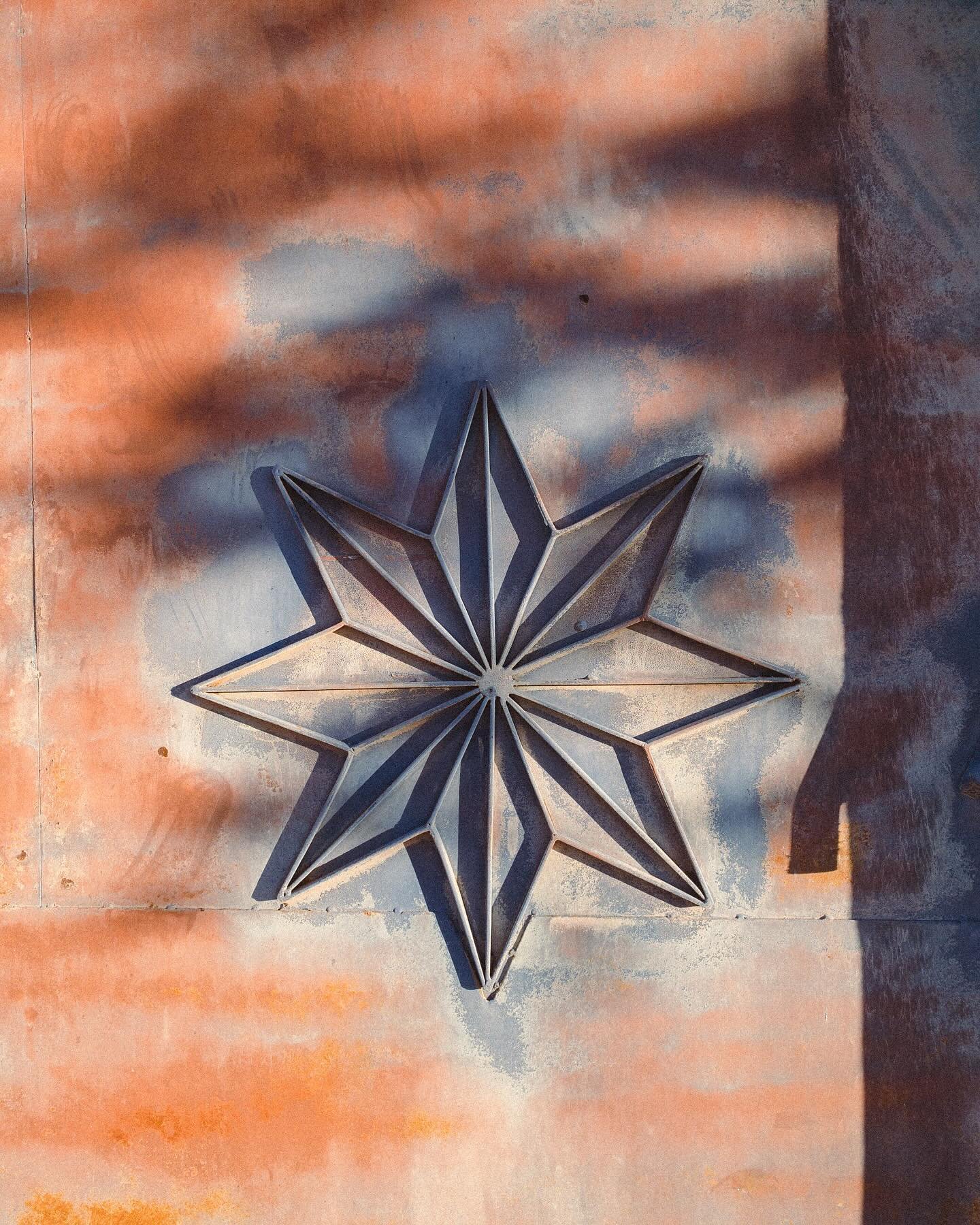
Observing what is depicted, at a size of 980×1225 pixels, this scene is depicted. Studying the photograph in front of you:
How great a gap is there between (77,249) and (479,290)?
1934 millimetres

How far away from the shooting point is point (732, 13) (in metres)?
3.79

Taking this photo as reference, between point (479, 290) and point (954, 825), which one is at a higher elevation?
point (479, 290)

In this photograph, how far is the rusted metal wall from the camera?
147 inches

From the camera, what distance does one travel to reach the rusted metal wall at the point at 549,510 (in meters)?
3.75

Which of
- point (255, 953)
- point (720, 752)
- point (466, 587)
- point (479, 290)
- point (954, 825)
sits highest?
point (479, 290)

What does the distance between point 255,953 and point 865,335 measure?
4.09m

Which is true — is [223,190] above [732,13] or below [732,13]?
below

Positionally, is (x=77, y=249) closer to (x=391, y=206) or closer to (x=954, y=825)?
(x=391, y=206)

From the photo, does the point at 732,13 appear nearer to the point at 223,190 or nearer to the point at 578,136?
the point at 578,136

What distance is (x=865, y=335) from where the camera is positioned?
149 inches

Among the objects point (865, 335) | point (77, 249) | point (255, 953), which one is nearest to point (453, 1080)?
point (255, 953)

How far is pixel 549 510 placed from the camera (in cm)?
378

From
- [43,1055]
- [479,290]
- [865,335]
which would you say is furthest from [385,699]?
[865,335]

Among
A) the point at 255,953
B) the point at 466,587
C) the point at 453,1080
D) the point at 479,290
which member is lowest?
the point at 453,1080
